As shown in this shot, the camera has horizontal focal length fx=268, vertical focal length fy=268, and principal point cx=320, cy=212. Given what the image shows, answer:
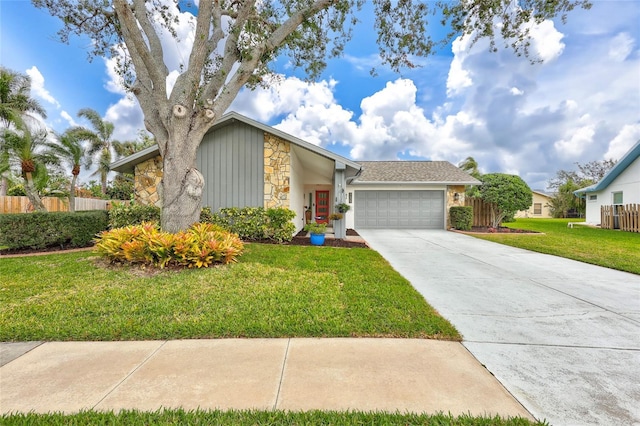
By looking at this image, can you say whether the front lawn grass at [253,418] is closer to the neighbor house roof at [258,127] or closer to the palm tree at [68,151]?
the neighbor house roof at [258,127]

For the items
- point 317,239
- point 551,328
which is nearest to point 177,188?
point 317,239

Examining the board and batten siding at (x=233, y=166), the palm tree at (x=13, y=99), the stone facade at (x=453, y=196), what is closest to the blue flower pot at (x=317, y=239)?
the board and batten siding at (x=233, y=166)

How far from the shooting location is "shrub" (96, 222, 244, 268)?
16.5 ft

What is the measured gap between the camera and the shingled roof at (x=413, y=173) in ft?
47.1

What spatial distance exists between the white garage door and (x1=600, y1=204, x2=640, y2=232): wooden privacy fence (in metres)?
8.78

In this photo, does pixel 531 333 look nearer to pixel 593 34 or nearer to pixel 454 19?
pixel 454 19

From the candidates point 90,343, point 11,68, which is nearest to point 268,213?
point 90,343

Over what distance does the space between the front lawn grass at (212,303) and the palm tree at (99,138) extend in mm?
22861

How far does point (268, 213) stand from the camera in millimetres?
8547

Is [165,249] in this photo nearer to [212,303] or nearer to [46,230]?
[212,303]

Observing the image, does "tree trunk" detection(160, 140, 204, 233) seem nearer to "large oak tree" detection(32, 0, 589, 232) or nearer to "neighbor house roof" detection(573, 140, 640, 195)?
"large oak tree" detection(32, 0, 589, 232)

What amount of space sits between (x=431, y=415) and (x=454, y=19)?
8833 mm

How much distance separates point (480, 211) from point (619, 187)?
23.4 ft

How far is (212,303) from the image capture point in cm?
364
